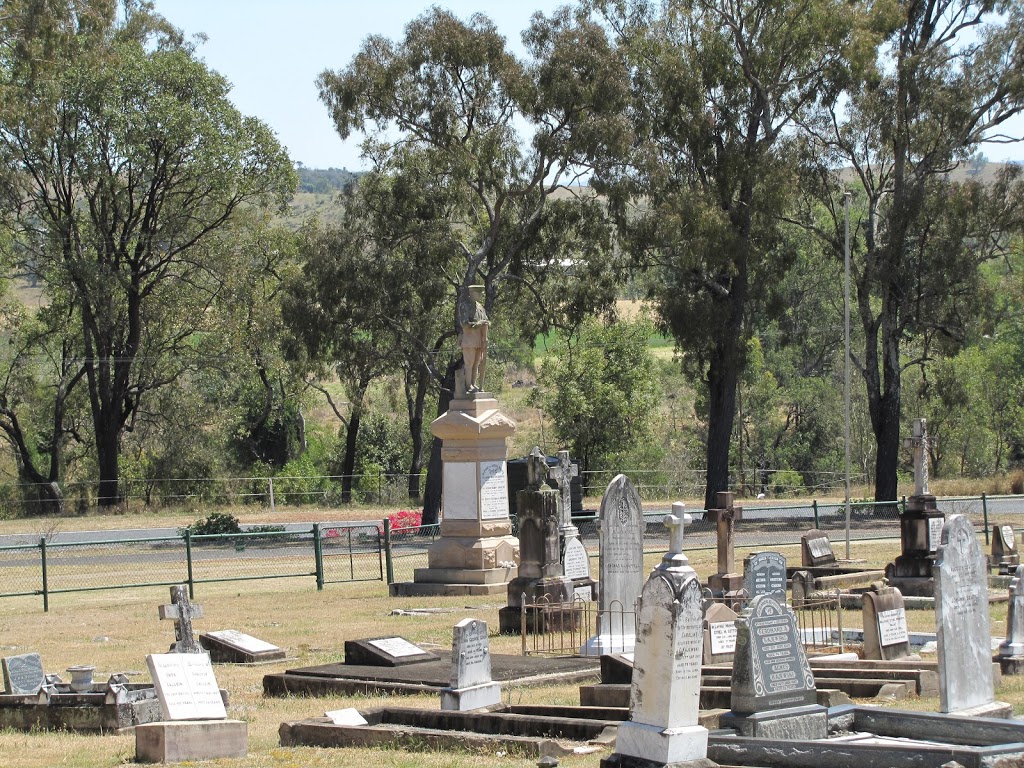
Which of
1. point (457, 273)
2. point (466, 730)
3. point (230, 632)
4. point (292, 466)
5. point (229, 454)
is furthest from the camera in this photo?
point (229, 454)

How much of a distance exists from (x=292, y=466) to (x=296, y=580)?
25.8m

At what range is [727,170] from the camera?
3638 centimetres

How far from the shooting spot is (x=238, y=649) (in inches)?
641

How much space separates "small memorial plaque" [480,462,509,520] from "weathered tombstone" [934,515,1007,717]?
12702 millimetres

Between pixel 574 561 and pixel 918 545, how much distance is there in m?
5.81

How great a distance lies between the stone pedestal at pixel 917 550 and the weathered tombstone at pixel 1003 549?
1.23 meters

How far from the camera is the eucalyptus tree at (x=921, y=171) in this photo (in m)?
37.1

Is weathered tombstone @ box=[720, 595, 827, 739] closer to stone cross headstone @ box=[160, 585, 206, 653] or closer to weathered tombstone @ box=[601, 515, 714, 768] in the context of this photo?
weathered tombstone @ box=[601, 515, 714, 768]

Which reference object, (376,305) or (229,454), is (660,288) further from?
(229,454)

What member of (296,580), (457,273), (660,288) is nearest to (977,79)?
(660,288)

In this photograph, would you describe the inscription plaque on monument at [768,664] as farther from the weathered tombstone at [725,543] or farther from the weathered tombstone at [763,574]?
the weathered tombstone at [725,543]

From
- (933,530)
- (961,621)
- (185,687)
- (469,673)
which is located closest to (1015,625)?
(961,621)

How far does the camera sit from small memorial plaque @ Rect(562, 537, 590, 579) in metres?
19.9

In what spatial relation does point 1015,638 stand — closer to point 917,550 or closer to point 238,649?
point 238,649
